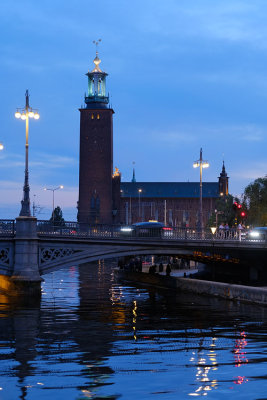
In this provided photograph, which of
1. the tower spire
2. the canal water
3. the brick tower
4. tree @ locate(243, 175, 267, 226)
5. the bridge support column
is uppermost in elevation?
the tower spire

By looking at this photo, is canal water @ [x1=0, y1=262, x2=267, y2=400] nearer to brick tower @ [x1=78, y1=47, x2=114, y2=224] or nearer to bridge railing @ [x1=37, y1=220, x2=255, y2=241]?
bridge railing @ [x1=37, y1=220, x2=255, y2=241]

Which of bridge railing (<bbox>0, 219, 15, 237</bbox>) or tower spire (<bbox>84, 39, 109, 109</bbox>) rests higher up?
tower spire (<bbox>84, 39, 109, 109</bbox>)

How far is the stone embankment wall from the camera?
43081 millimetres

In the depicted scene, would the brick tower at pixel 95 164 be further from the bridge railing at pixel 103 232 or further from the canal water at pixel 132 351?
the canal water at pixel 132 351

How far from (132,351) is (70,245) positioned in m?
25.2

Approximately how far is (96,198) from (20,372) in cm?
14330

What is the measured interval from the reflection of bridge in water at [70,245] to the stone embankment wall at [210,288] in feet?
9.53

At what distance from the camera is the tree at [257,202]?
106 metres

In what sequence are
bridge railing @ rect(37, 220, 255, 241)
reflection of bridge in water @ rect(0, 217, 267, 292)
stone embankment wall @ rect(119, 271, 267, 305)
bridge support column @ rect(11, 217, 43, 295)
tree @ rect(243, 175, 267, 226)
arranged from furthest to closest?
tree @ rect(243, 175, 267, 226) < bridge railing @ rect(37, 220, 255, 241) < reflection of bridge in water @ rect(0, 217, 267, 292) < bridge support column @ rect(11, 217, 43, 295) < stone embankment wall @ rect(119, 271, 267, 305)

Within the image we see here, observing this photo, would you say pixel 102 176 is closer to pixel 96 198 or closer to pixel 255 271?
pixel 96 198

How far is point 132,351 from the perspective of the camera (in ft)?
78.9

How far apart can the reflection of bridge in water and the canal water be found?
9.64ft

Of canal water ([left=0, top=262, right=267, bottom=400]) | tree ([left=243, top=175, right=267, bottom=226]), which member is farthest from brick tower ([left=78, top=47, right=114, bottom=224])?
canal water ([left=0, top=262, right=267, bottom=400])

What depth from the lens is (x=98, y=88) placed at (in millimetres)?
168375
